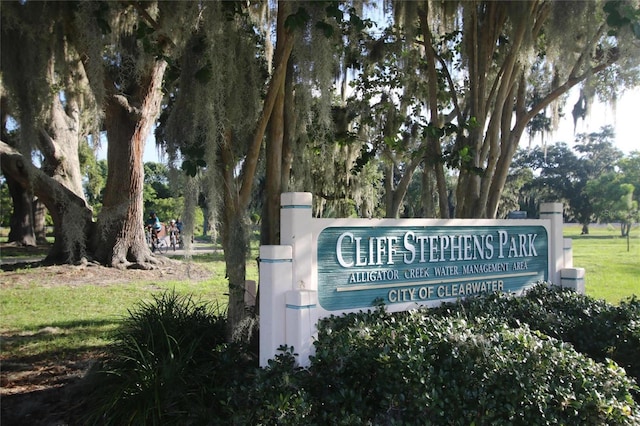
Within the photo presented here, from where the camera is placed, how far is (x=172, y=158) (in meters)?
3.88

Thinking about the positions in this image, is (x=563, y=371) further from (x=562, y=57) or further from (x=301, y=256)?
(x=562, y=57)

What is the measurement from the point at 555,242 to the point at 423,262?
2068 mm

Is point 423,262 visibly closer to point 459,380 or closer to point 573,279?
point 459,380

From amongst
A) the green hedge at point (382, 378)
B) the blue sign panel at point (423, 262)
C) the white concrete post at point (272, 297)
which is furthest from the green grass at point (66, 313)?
the white concrete post at point (272, 297)

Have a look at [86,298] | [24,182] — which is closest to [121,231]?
[24,182]

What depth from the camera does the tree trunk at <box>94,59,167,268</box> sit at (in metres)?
11.0

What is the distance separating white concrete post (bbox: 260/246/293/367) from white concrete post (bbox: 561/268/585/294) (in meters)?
3.60

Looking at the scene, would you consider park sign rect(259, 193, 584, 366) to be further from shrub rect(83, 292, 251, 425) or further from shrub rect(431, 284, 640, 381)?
shrub rect(83, 292, 251, 425)

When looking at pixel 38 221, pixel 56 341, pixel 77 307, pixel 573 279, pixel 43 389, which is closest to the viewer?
pixel 43 389

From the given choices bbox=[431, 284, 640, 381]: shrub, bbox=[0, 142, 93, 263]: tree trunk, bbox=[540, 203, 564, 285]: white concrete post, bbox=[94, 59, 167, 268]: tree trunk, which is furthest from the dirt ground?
bbox=[94, 59, 167, 268]: tree trunk

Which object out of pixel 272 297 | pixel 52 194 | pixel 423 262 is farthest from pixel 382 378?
pixel 52 194

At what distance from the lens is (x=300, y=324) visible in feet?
11.3

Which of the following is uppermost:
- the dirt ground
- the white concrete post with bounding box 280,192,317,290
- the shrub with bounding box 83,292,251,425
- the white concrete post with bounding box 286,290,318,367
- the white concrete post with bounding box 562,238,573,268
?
the white concrete post with bounding box 280,192,317,290

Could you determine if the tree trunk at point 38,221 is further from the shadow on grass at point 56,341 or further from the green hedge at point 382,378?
the green hedge at point 382,378
